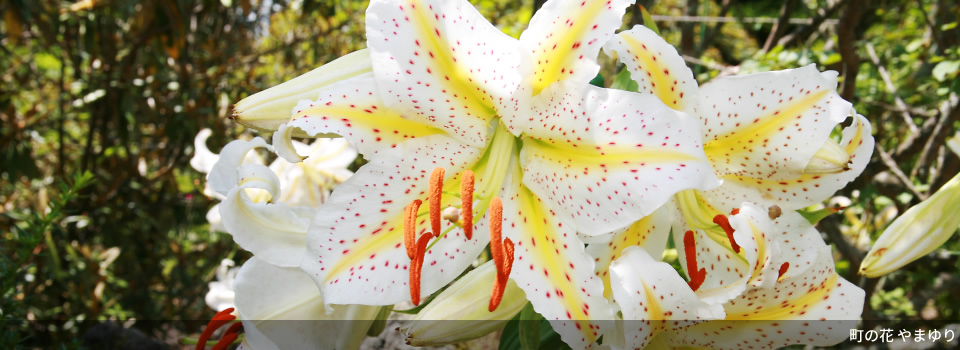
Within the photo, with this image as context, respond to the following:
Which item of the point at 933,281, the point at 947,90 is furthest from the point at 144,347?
the point at 933,281

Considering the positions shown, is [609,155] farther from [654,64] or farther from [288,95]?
[288,95]

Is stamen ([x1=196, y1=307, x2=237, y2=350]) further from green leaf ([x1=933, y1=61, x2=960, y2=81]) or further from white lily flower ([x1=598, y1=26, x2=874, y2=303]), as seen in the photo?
green leaf ([x1=933, y1=61, x2=960, y2=81])

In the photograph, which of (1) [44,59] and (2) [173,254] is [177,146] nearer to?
(2) [173,254]

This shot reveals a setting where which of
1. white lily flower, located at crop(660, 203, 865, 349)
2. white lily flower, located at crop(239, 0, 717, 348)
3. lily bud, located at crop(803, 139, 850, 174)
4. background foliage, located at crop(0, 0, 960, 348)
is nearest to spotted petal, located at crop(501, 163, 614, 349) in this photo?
white lily flower, located at crop(239, 0, 717, 348)

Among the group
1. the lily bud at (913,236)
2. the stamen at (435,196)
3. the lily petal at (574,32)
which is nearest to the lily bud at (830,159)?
the lily bud at (913,236)

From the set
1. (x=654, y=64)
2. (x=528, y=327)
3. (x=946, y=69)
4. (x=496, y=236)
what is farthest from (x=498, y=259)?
(x=946, y=69)

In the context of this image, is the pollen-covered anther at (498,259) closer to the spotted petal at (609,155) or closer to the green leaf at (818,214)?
the spotted petal at (609,155)
